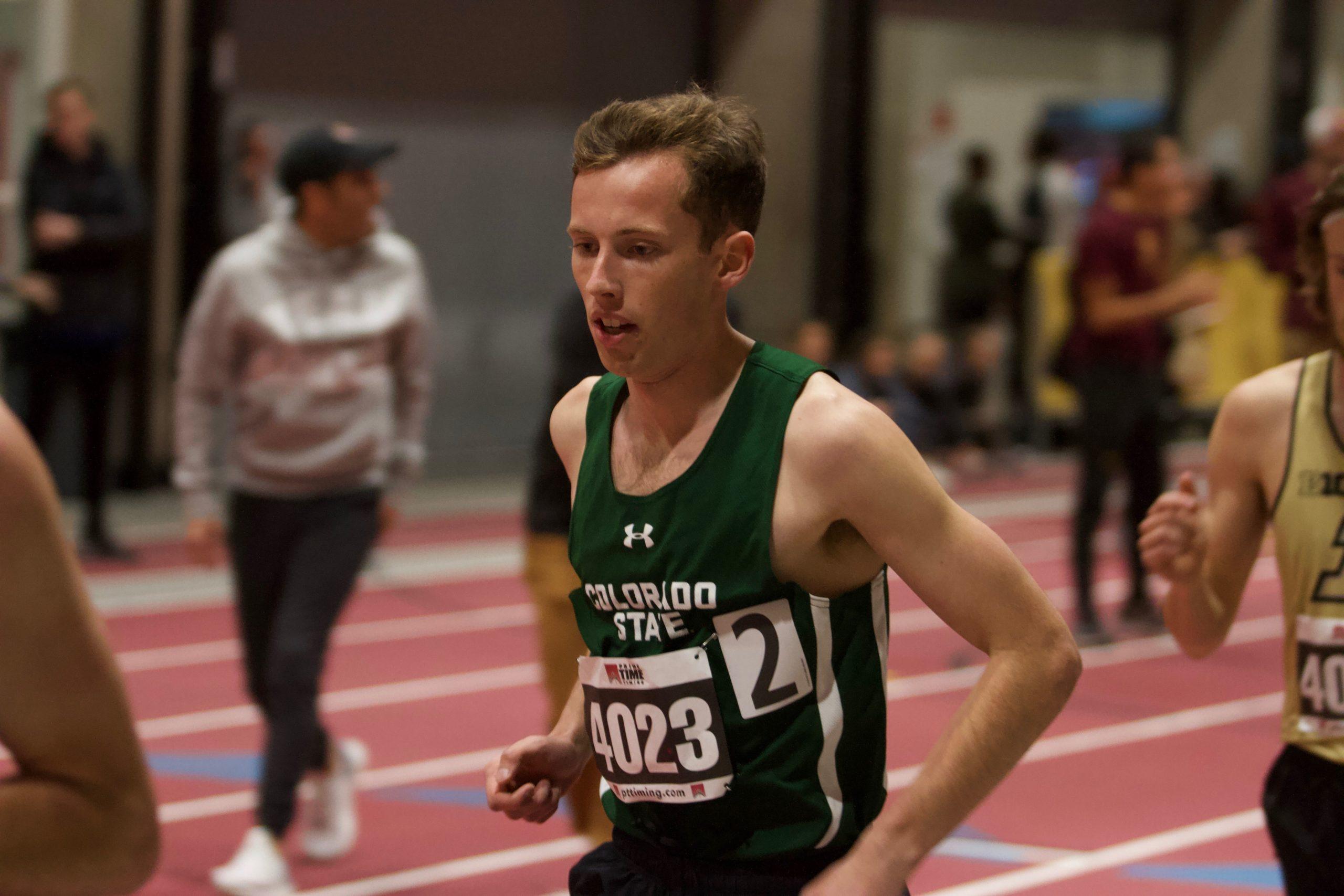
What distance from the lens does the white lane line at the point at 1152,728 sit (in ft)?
22.5

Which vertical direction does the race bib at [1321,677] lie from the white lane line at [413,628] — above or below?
above

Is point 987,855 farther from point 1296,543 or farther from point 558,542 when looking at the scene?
point 1296,543

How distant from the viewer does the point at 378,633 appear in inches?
344

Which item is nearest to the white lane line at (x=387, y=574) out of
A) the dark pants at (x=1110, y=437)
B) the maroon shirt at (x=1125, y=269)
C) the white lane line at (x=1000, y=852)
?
the dark pants at (x=1110, y=437)

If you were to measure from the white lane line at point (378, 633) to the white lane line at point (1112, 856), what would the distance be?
349cm

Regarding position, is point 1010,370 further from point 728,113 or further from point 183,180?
point 728,113

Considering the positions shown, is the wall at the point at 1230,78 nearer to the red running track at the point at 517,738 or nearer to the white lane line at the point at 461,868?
the red running track at the point at 517,738

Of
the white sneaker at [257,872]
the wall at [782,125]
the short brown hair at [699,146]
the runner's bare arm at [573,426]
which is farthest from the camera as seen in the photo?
the wall at [782,125]

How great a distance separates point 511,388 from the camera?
1441 cm

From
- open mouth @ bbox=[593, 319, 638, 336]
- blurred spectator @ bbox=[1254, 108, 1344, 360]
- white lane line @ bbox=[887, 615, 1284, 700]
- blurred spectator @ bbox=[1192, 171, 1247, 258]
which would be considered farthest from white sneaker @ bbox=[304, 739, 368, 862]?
blurred spectator @ bbox=[1192, 171, 1247, 258]

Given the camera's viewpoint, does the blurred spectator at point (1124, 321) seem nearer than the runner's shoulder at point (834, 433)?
No

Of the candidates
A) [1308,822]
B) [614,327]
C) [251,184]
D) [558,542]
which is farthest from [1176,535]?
[251,184]

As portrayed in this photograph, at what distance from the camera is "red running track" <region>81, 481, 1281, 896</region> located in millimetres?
5398

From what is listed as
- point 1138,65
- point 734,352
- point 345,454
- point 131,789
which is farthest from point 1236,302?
point 131,789
